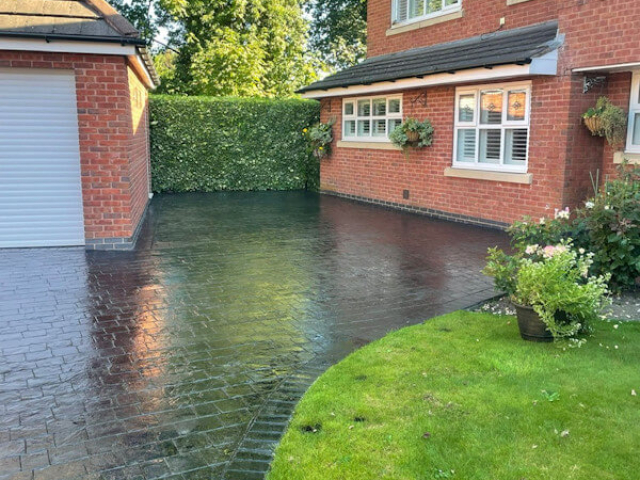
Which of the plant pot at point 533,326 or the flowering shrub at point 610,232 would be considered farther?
the flowering shrub at point 610,232

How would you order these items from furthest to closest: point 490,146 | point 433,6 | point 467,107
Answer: point 433,6, point 467,107, point 490,146

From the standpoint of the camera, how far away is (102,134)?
938 cm

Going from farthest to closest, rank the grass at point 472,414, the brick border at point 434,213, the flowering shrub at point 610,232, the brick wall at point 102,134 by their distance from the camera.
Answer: the brick border at point 434,213, the brick wall at point 102,134, the flowering shrub at point 610,232, the grass at point 472,414

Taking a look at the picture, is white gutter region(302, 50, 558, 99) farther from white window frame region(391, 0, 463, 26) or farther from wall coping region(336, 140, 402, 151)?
white window frame region(391, 0, 463, 26)

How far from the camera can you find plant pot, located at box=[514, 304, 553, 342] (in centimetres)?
520

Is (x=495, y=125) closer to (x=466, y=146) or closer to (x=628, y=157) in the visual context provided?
(x=466, y=146)

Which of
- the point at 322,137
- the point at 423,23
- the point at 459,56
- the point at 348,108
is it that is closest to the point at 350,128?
the point at 348,108

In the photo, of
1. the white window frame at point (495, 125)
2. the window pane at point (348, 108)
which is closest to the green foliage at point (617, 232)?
the white window frame at point (495, 125)

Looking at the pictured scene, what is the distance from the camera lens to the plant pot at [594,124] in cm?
975

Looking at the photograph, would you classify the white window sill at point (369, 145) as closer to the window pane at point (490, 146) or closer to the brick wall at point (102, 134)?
the window pane at point (490, 146)

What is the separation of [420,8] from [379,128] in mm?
3067

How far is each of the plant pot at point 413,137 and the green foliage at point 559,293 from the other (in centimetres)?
854

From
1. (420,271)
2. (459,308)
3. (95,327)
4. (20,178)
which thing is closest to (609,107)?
(420,271)

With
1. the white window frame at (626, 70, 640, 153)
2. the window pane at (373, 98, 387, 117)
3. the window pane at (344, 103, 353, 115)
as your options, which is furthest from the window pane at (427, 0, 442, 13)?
the white window frame at (626, 70, 640, 153)
